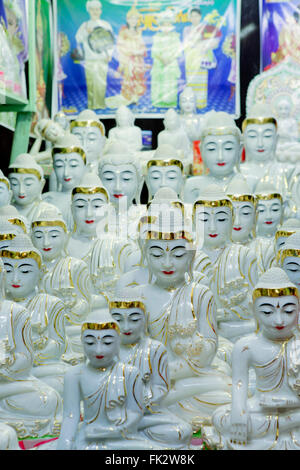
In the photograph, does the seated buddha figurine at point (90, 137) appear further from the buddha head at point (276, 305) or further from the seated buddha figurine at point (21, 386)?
the buddha head at point (276, 305)

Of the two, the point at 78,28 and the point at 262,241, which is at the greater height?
the point at 78,28

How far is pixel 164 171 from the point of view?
7629 mm

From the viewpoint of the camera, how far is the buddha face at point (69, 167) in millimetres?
7953

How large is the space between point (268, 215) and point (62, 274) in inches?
75.7

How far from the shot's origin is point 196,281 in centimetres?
A: 590

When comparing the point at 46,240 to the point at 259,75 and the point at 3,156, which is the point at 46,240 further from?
the point at 259,75

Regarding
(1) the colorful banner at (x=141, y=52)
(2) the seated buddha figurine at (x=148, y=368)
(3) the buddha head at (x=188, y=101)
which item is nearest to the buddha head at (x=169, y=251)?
(2) the seated buddha figurine at (x=148, y=368)

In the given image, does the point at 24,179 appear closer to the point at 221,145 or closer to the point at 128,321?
the point at 221,145

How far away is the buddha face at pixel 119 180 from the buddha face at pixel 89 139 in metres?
1.17

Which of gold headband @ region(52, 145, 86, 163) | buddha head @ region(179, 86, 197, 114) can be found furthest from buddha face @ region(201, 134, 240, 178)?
buddha head @ region(179, 86, 197, 114)

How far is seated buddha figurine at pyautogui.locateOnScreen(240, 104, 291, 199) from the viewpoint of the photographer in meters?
8.15

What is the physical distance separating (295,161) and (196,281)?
328 cm

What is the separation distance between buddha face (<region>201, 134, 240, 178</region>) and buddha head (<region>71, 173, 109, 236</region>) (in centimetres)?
123

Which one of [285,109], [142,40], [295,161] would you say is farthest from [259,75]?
[295,161]
